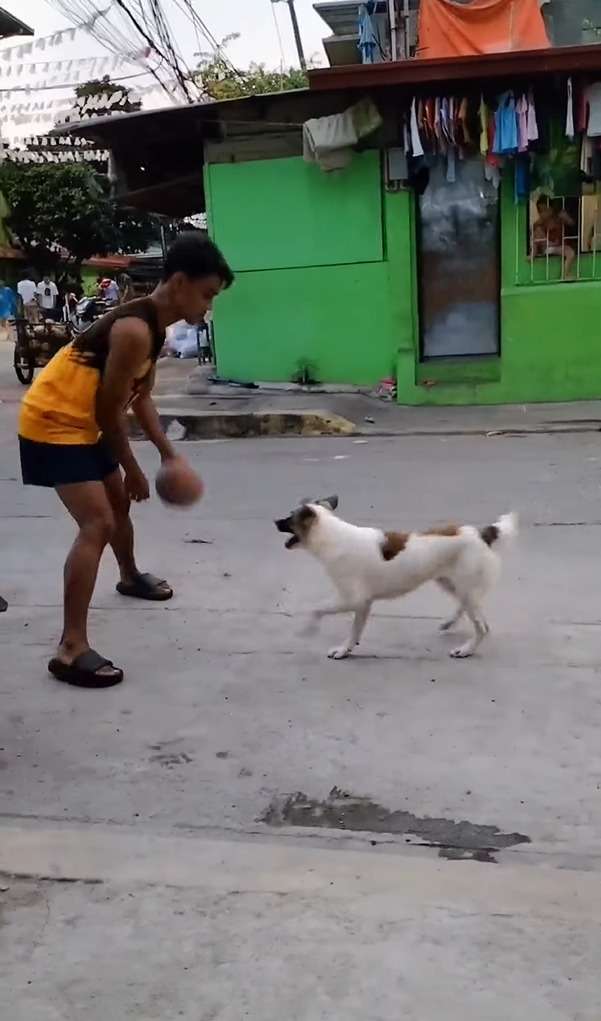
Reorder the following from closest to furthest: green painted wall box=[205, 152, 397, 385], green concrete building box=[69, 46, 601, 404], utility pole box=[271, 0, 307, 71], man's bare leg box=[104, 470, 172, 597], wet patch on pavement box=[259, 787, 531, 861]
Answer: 1. wet patch on pavement box=[259, 787, 531, 861]
2. man's bare leg box=[104, 470, 172, 597]
3. green concrete building box=[69, 46, 601, 404]
4. green painted wall box=[205, 152, 397, 385]
5. utility pole box=[271, 0, 307, 71]

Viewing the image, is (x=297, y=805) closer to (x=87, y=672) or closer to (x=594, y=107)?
(x=87, y=672)

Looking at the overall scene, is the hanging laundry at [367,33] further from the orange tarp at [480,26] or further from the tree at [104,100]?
the tree at [104,100]

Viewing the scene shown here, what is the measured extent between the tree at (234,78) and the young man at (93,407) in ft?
68.8

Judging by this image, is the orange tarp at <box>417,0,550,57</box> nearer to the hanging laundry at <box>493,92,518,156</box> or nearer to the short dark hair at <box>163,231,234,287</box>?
the hanging laundry at <box>493,92,518,156</box>

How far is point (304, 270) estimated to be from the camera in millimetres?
11570

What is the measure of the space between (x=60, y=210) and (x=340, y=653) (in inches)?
1144

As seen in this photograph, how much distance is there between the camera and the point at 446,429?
9578 mm

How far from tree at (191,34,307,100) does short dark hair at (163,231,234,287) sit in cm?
2093

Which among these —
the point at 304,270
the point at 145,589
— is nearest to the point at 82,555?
the point at 145,589

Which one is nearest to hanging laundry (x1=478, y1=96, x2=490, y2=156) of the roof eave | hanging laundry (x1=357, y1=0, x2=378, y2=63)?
the roof eave

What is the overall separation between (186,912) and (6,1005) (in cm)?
47

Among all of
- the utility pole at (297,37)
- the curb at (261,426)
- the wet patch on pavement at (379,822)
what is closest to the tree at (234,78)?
the utility pole at (297,37)

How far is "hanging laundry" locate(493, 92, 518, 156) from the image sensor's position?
9805 millimetres

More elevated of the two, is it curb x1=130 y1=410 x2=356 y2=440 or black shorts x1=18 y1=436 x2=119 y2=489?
black shorts x1=18 y1=436 x2=119 y2=489
